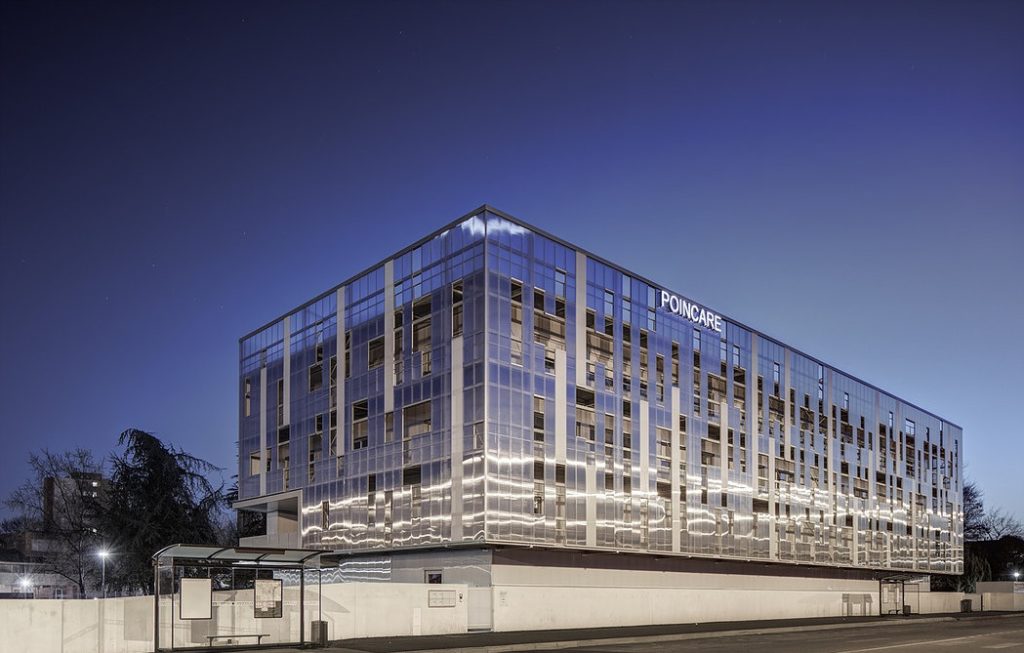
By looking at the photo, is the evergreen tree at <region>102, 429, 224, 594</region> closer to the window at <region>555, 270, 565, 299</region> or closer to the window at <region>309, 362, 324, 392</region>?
the window at <region>309, 362, 324, 392</region>

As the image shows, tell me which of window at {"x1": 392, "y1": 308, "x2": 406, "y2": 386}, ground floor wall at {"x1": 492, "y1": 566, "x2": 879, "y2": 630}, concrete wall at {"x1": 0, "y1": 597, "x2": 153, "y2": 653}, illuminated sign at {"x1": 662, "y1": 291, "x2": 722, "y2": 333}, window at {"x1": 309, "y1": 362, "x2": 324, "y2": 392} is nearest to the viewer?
concrete wall at {"x1": 0, "y1": 597, "x2": 153, "y2": 653}

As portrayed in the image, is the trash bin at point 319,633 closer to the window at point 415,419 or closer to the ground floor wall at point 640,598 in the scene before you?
the ground floor wall at point 640,598

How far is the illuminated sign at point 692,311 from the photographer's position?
5947 centimetres

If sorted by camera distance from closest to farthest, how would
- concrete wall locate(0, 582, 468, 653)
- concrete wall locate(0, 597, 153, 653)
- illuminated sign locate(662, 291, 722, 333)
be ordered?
concrete wall locate(0, 597, 153, 653) < concrete wall locate(0, 582, 468, 653) < illuminated sign locate(662, 291, 722, 333)

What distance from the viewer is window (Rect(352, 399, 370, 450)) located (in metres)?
55.6

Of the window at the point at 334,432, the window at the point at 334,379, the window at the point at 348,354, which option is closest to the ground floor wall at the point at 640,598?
the window at the point at 334,432

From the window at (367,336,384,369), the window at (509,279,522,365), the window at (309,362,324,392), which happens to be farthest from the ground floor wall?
the window at (309,362,324,392)

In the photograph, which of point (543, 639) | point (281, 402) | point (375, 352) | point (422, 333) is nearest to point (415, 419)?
point (422, 333)

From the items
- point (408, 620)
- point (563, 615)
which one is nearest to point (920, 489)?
point (563, 615)

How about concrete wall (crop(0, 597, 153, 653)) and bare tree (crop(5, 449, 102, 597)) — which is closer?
concrete wall (crop(0, 597, 153, 653))

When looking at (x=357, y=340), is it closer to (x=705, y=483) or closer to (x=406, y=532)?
(x=406, y=532)

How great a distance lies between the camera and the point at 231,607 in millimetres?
30359

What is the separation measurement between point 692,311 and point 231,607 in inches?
1525

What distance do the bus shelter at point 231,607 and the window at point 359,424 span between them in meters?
22.7
